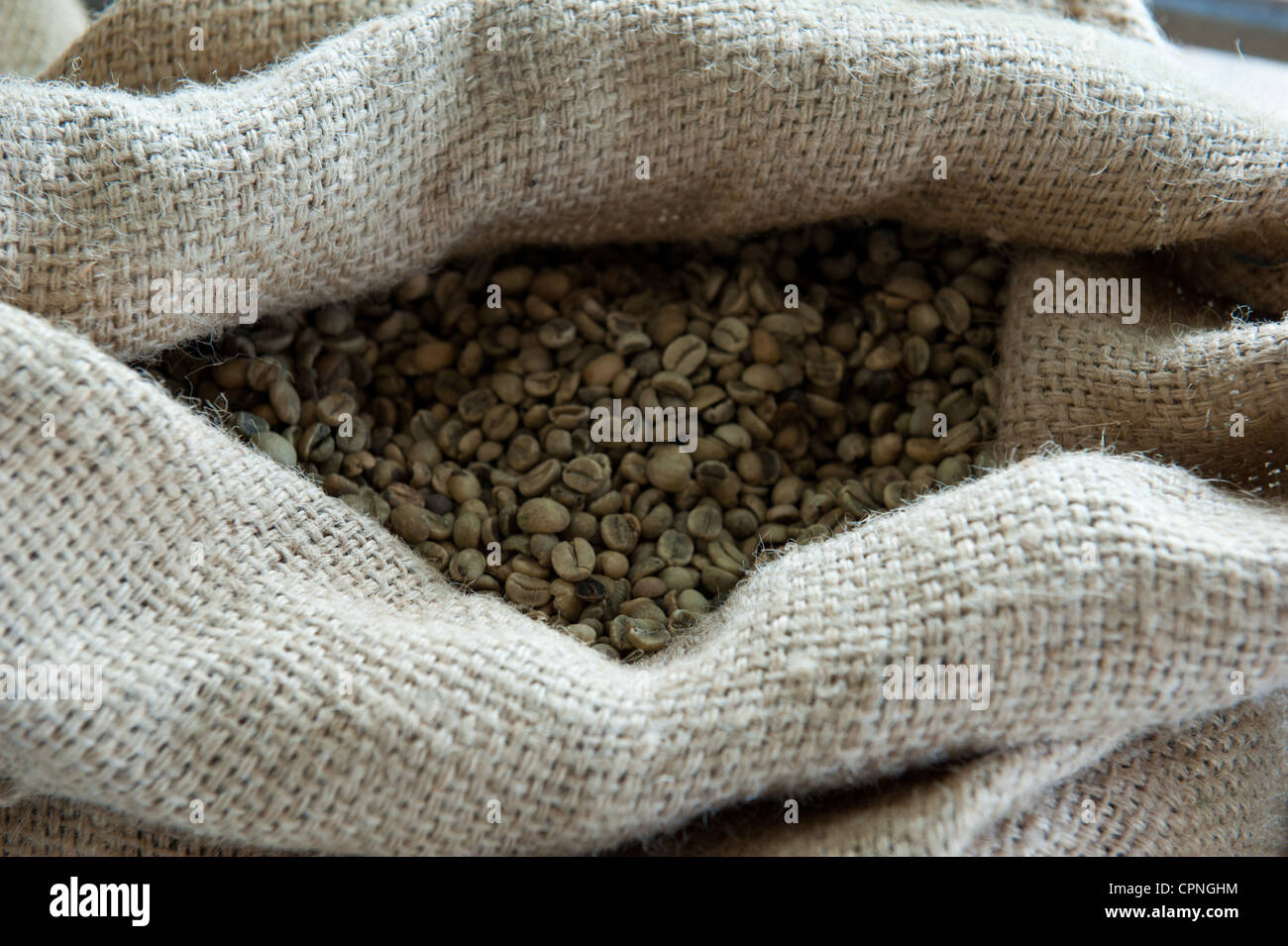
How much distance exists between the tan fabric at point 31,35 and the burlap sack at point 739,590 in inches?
12.1

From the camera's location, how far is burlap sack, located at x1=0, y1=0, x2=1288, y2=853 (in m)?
0.96

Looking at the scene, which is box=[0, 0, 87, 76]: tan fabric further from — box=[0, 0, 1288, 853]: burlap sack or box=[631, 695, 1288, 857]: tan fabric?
box=[631, 695, 1288, 857]: tan fabric

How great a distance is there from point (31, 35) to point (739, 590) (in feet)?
4.25

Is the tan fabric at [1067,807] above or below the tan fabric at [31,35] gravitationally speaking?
below

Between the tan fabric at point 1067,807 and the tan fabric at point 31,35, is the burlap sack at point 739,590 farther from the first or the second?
the tan fabric at point 31,35

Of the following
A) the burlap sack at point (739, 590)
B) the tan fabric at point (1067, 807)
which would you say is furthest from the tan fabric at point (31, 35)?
the tan fabric at point (1067, 807)

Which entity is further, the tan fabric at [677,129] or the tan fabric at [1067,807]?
the tan fabric at [677,129]

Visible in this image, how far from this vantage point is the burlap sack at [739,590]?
961 millimetres

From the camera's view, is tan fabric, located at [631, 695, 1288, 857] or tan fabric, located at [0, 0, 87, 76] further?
tan fabric, located at [0, 0, 87, 76]

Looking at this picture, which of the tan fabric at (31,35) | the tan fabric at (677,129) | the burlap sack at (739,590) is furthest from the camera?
the tan fabric at (31,35)

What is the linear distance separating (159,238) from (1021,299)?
941mm

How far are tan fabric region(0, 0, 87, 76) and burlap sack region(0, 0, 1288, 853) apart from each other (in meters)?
0.31

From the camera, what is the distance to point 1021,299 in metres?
1.29

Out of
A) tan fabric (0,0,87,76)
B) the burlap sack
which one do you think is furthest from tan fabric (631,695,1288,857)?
tan fabric (0,0,87,76)
